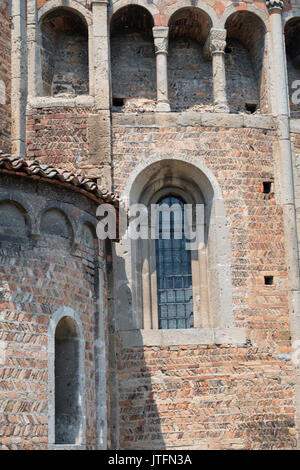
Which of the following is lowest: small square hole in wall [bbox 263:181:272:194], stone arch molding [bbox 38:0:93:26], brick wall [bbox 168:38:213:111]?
small square hole in wall [bbox 263:181:272:194]

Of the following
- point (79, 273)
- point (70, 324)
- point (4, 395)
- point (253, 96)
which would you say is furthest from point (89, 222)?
point (253, 96)

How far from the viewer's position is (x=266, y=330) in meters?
15.6

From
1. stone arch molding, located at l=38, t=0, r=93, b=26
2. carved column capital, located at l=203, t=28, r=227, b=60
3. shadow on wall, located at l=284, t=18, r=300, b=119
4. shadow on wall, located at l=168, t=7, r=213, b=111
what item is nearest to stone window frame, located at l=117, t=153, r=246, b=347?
shadow on wall, located at l=168, t=7, r=213, b=111

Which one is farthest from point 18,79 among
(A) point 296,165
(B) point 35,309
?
(B) point 35,309

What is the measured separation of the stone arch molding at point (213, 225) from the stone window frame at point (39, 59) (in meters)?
1.74

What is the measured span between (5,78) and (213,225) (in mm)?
4837

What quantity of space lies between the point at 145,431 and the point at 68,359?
2875 millimetres

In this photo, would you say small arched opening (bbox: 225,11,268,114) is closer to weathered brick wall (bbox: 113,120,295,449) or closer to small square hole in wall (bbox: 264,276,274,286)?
weathered brick wall (bbox: 113,120,295,449)

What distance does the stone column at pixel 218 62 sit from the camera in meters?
16.9

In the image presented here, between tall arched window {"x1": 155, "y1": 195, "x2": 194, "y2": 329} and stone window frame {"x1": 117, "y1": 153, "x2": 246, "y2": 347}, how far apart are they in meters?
0.23

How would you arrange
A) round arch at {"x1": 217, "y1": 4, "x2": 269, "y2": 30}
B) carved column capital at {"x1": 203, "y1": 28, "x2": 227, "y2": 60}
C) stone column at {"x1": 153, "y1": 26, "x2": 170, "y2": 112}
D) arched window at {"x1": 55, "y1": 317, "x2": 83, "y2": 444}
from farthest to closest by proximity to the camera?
1. round arch at {"x1": 217, "y1": 4, "x2": 269, "y2": 30}
2. carved column capital at {"x1": 203, "y1": 28, "x2": 227, "y2": 60}
3. stone column at {"x1": 153, "y1": 26, "x2": 170, "y2": 112}
4. arched window at {"x1": 55, "y1": 317, "x2": 83, "y2": 444}

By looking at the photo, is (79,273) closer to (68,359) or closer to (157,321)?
(68,359)

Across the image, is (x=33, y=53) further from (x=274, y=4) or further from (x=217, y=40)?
(x=274, y=4)

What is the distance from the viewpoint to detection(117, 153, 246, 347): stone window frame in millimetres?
15352
